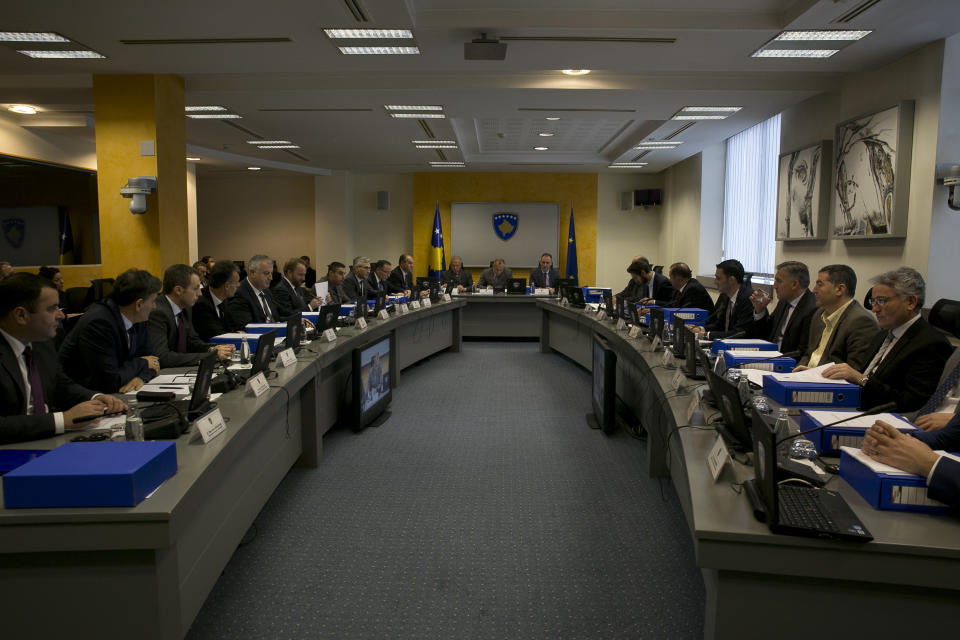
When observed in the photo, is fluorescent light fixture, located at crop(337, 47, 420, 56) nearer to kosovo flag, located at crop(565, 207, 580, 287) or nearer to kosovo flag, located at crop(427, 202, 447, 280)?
kosovo flag, located at crop(427, 202, 447, 280)

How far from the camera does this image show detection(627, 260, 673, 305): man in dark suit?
7.02 meters

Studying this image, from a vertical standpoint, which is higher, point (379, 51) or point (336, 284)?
point (379, 51)

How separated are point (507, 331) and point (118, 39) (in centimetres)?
573

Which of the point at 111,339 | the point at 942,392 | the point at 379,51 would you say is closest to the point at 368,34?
the point at 379,51

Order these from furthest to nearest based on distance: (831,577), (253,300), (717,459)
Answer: (253,300), (717,459), (831,577)

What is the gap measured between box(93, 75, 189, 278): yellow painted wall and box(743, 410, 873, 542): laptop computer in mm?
5481

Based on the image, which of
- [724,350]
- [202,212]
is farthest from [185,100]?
[202,212]

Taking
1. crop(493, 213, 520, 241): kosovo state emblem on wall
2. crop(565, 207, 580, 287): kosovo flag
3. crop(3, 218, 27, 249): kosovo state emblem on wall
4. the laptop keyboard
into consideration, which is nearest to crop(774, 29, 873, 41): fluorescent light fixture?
the laptop keyboard

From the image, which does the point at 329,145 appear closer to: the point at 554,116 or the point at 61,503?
the point at 554,116

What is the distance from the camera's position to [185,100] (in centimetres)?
619

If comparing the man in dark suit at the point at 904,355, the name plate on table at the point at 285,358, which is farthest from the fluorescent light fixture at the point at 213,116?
the man in dark suit at the point at 904,355

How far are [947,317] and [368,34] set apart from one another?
12.9ft

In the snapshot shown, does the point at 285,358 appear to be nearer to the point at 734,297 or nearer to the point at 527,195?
the point at 734,297

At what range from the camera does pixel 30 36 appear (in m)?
4.55
